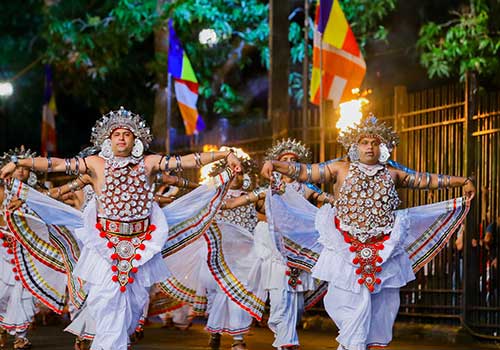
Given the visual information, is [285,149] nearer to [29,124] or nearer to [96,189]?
[96,189]

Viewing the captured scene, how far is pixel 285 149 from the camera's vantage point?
13281mm

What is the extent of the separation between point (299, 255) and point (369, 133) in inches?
65.5

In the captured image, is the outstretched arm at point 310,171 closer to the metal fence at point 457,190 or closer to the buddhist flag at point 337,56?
the metal fence at point 457,190

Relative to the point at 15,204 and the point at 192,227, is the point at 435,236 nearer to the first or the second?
the point at 192,227

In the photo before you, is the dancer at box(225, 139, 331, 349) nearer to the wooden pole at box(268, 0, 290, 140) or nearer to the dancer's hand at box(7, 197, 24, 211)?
the dancer's hand at box(7, 197, 24, 211)

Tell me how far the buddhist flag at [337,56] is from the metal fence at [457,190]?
4.82 feet

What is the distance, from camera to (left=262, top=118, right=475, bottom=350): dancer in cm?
1067

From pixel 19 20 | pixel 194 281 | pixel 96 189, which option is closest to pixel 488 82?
pixel 194 281

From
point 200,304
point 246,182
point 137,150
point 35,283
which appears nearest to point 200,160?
point 137,150

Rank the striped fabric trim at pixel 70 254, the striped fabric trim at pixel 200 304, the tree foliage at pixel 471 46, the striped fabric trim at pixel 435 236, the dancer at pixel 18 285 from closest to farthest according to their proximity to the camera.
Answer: the striped fabric trim at pixel 435 236 < the striped fabric trim at pixel 70 254 < the dancer at pixel 18 285 < the striped fabric trim at pixel 200 304 < the tree foliage at pixel 471 46

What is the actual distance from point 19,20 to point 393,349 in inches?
880

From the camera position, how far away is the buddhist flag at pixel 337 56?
17797 millimetres

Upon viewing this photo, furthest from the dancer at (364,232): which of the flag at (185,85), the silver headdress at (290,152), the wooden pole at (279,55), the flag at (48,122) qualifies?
the flag at (48,122)

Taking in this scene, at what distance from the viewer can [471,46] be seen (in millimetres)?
21141
